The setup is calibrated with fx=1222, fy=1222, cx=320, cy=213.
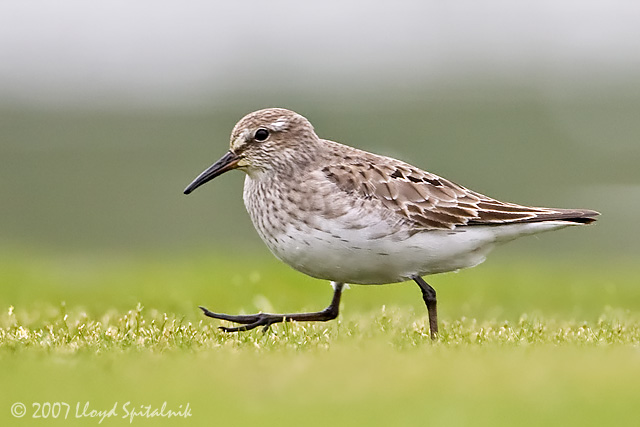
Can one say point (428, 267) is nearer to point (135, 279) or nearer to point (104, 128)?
point (135, 279)

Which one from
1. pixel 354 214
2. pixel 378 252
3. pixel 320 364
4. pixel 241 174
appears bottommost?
pixel 241 174

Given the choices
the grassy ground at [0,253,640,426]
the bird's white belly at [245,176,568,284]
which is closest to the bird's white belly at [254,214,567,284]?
the bird's white belly at [245,176,568,284]

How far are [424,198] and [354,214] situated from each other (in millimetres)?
779

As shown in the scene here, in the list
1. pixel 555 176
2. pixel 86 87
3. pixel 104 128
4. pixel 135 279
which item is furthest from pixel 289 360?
pixel 86 87

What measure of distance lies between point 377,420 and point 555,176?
2593 cm

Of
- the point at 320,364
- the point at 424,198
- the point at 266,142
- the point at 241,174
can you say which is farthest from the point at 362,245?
the point at 241,174

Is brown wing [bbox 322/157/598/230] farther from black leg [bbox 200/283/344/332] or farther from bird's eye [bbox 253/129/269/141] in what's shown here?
black leg [bbox 200/283/344/332]

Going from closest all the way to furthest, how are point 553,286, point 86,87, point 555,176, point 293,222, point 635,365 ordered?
point 635,365 < point 293,222 < point 553,286 < point 555,176 < point 86,87

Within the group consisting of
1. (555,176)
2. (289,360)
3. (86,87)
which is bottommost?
(86,87)

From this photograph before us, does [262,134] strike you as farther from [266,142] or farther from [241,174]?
[241,174]

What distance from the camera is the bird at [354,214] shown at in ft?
32.1

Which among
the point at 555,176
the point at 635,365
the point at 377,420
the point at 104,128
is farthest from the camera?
the point at 104,128

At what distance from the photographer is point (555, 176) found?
31.7 m

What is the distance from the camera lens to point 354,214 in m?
9.80
